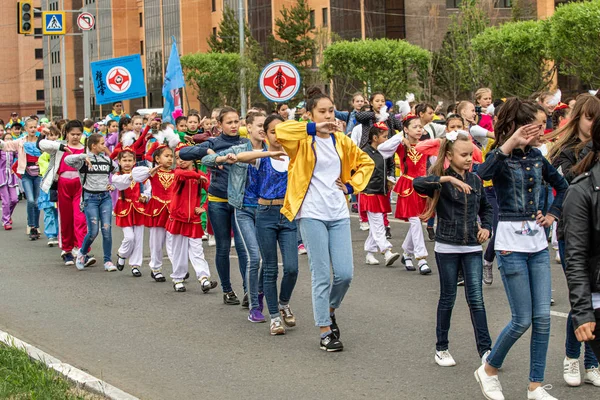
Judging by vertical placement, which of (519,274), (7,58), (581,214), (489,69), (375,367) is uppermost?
(7,58)

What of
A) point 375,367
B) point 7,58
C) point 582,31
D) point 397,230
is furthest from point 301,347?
point 7,58

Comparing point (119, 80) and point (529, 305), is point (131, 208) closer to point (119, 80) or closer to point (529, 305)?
point (529, 305)

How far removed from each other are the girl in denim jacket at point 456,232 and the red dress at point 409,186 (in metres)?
4.74

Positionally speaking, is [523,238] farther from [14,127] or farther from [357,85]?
[357,85]

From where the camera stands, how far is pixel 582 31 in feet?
104

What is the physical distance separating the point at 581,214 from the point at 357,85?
52038 mm

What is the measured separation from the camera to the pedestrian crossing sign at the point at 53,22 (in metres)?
32.0

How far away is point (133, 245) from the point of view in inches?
491

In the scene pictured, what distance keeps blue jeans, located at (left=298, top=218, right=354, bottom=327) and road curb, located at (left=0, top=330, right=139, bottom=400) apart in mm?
1891

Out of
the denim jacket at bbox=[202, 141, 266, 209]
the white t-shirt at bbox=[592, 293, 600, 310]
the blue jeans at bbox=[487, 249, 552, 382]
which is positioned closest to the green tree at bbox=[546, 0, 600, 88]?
the denim jacket at bbox=[202, 141, 266, 209]

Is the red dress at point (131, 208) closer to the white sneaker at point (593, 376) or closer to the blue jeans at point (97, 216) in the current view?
the blue jeans at point (97, 216)

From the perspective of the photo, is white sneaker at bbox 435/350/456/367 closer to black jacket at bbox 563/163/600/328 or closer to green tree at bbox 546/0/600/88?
black jacket at bbox 563/163/600/328

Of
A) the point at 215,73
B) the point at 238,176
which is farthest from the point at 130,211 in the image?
the point at 215,73

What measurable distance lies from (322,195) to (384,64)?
1779 inches
